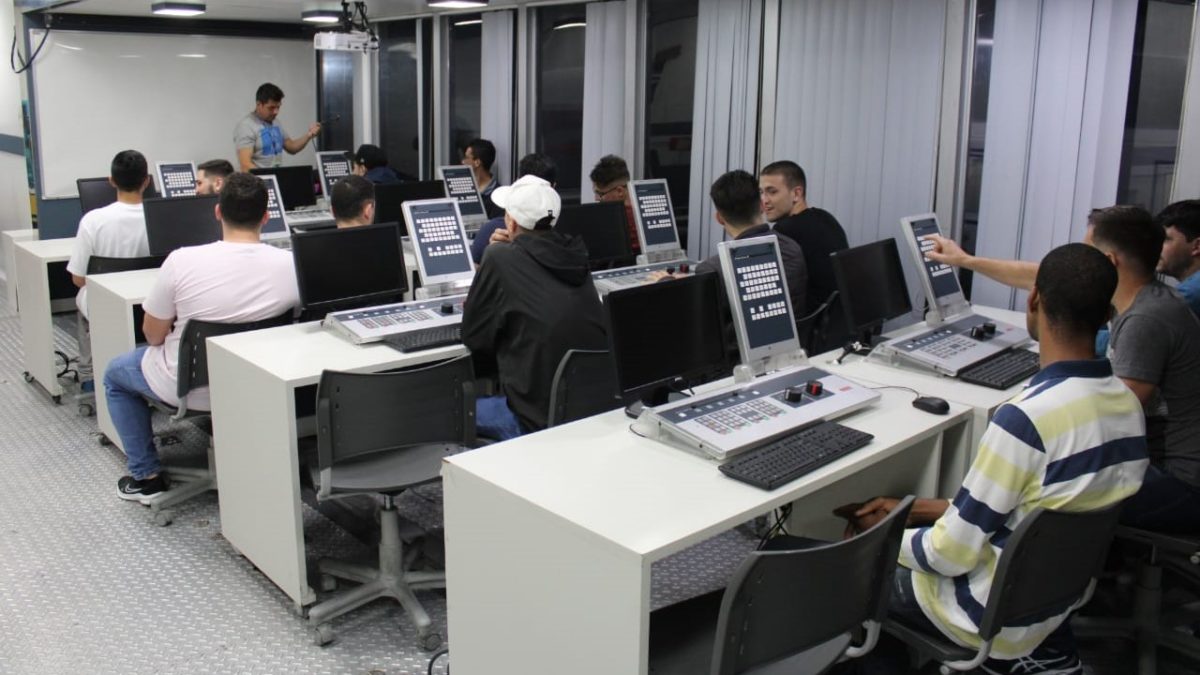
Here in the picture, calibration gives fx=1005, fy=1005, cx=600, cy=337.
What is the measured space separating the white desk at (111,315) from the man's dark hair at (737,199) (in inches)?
88.5

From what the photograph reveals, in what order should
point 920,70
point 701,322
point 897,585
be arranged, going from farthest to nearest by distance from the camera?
point 920,70
point 701,322
point 897,585

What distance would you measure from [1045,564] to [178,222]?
4.05 meters

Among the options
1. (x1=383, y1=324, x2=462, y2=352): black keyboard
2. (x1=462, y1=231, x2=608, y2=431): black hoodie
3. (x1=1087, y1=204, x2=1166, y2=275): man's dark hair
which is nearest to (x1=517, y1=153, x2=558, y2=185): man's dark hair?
(x1=383, y1=324, x2=462, y2=352): black keyboard

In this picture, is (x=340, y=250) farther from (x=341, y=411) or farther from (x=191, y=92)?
(x=191, y=92)

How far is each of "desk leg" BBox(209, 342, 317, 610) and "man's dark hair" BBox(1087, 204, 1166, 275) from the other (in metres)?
2.39

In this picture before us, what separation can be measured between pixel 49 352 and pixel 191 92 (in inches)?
159

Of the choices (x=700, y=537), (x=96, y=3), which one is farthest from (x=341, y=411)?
(x=96, y=3)

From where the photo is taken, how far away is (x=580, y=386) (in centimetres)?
296

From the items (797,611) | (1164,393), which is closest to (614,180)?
(1164,393)

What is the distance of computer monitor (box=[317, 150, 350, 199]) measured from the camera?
7.14 metres

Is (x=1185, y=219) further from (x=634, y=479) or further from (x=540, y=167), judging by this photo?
(x=540, y=167)

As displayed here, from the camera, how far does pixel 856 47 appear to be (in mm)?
4781

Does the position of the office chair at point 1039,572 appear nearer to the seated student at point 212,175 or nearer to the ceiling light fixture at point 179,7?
the seated student at point 212,175

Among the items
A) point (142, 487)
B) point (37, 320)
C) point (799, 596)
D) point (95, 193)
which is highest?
point (95, 193)
